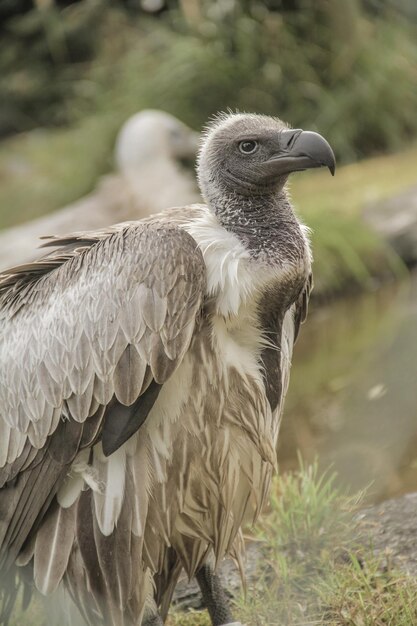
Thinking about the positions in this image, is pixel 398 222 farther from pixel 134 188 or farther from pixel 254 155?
pixel 254 155

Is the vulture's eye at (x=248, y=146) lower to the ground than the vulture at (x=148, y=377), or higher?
higher

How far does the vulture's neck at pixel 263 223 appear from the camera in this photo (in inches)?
153

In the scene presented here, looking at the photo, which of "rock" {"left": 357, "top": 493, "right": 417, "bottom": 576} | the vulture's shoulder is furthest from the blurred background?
the vulture's shoulder

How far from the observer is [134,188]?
10352 millimetres

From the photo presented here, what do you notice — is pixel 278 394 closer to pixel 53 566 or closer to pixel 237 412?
pixel 237 412

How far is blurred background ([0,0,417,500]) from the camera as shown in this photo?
7.77m

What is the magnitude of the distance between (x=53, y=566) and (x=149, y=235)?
1220mm

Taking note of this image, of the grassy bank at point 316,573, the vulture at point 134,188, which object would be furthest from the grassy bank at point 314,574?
the vulture at point 134,188

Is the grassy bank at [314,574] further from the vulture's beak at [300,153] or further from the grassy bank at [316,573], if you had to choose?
the vulture's beak at [300,153]

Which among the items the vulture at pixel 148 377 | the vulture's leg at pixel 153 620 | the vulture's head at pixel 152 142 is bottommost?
the vulture's head at pixel 152 142

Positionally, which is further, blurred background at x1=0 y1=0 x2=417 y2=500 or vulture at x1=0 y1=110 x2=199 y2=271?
vulture at x1=0 y1=110 x2=199 y2=271

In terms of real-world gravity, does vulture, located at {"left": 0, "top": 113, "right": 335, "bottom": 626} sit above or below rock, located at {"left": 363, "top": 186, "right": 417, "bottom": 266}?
above

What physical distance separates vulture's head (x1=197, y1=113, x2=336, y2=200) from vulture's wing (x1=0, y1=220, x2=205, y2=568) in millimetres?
346

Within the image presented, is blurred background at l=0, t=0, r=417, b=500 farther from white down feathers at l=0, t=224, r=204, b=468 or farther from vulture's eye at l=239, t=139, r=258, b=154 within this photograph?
white down feathers at l=0, t=224, r=204, b=468
